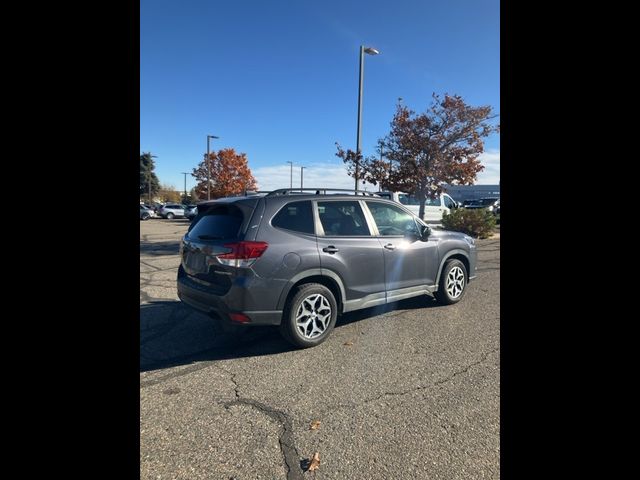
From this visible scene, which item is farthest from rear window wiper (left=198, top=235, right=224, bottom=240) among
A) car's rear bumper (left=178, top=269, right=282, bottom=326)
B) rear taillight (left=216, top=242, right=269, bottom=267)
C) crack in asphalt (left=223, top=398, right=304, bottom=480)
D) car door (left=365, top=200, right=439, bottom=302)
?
car door (left=365, top=200, right=439, bottom=302)

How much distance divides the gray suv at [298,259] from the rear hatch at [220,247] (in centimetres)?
1

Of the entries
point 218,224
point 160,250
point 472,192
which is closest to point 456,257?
point 218,224

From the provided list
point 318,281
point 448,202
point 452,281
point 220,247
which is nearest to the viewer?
point 220,247

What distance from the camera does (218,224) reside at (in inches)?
166

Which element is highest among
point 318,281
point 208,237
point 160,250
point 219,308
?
point 208,237

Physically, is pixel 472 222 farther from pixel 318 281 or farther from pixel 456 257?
pixel 318 281

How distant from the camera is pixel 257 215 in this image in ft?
13.2

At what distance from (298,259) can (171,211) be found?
40476 mm

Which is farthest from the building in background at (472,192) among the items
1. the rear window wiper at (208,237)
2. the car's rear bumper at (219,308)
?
the car's rear bumper at (219,308)
